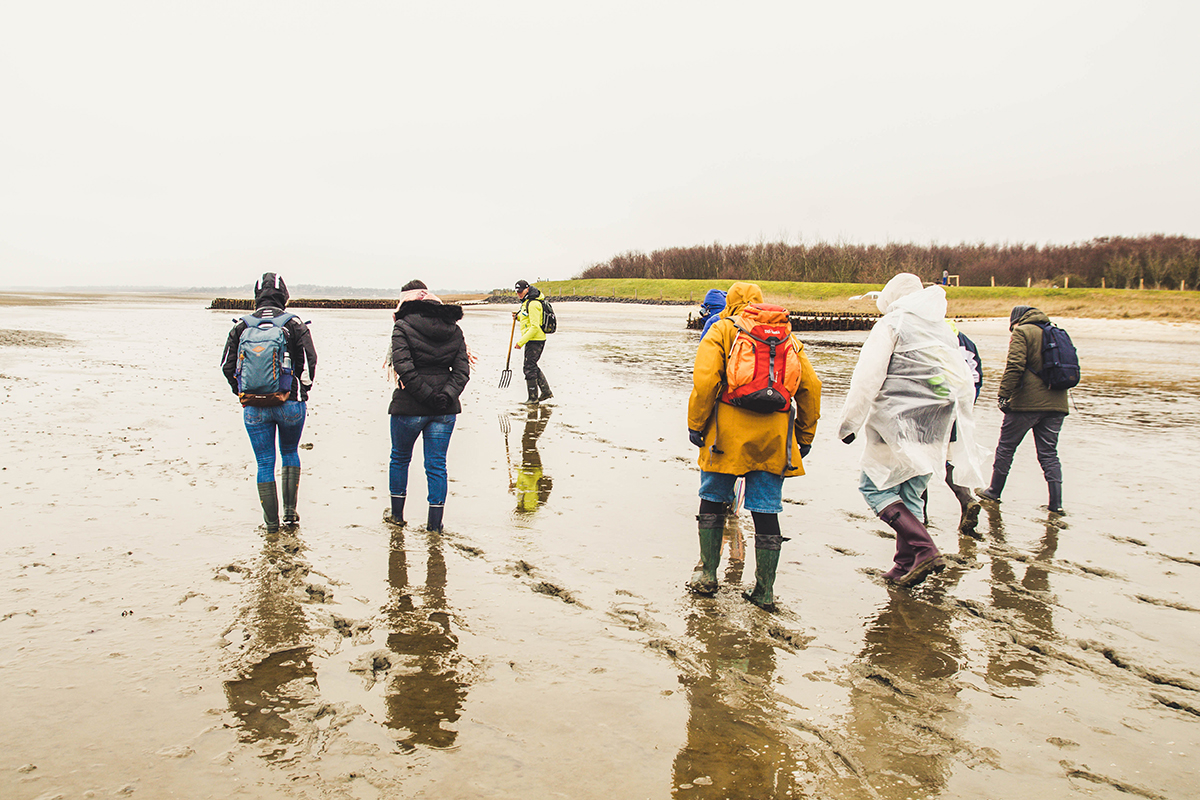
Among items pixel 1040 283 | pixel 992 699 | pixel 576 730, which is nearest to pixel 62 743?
pixel 576 730

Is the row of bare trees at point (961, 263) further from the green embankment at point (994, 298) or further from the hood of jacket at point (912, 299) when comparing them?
the hood of jacket at point (912, 299)

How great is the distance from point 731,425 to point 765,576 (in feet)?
3.14

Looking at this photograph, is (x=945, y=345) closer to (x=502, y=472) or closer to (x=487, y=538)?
(x=487, y=538)

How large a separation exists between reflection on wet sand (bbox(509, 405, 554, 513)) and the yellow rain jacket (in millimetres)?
2493

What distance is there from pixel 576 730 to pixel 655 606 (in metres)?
A: 1.43

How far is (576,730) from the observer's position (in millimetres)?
3156

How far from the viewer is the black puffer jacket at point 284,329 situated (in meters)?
5.58

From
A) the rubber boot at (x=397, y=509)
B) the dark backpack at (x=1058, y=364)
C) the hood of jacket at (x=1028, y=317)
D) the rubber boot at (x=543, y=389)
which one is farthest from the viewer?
the rubber boot at (x=543, y=389)

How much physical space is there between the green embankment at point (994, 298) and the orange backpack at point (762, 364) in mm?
31681

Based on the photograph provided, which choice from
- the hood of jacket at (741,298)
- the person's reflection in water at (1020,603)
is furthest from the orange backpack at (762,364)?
the person's reflection in water at (1020,603)

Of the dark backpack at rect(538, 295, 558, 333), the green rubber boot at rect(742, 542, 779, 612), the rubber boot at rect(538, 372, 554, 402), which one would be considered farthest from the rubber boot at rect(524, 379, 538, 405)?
the green rubber boot at rect(742, 542, 779, 612)

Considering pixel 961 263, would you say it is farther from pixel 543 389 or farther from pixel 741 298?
pixel 741 298

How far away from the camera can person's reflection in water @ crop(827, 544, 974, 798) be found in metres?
2.88

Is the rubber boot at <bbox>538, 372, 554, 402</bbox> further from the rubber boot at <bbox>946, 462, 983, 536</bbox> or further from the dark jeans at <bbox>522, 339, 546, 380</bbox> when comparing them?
the rubber boot at <bbox>946, 462, 983, 536</bbox>
